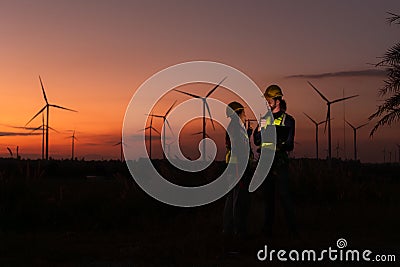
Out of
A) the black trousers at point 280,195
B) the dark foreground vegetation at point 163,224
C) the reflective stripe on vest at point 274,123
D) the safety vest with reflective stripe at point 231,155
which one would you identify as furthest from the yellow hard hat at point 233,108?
the dark foreground vegetation at point 163,224

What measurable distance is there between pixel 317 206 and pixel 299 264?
8607 millimetres

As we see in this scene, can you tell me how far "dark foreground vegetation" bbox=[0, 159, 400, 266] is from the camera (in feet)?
32.8

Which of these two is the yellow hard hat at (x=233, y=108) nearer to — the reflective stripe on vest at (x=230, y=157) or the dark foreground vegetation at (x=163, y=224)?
the reflective stripe on vest at (x=230, y=157)

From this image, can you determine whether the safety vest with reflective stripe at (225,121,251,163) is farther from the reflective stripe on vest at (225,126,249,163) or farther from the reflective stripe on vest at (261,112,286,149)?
the reflective stripe on vest at (261,112,286,149)

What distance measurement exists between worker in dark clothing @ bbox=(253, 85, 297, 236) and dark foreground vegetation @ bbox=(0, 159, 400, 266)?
0.45 m

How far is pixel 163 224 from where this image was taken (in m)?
15.0

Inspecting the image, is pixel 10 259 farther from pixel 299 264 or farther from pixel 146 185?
pixel 146 185

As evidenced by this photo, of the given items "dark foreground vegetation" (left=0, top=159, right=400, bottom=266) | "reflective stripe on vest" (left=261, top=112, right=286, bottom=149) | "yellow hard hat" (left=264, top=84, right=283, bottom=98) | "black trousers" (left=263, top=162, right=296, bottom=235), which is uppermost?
"yellow hard hat" (left=264, top=84, right=283, bottom=98)

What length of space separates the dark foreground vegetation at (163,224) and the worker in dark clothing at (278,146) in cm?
45

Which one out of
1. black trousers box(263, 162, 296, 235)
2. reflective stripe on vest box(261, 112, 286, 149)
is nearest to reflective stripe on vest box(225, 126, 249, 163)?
reflective stripe on vest box(261, 112, 286, 149)

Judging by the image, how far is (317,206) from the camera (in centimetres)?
1756

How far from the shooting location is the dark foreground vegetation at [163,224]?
10008 mm

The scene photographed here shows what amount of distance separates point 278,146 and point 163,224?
4.54 m

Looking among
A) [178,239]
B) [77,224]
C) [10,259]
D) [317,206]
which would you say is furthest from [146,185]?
[10,259]
